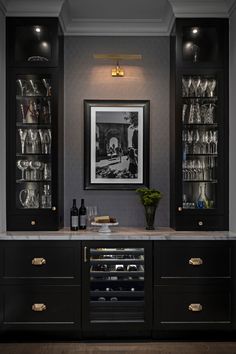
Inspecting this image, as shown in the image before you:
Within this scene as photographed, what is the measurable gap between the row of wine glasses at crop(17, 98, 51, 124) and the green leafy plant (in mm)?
1073

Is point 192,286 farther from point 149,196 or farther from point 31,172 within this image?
point 31,172

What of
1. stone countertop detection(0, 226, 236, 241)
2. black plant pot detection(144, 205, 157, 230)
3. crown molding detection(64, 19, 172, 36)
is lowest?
stone countertop detection(0, 226, 236, 241)

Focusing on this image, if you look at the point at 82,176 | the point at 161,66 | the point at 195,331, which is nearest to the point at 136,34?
the point at 161,66

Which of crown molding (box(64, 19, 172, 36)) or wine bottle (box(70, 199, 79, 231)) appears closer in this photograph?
wine bottle (box(70, 199, 79, 231))

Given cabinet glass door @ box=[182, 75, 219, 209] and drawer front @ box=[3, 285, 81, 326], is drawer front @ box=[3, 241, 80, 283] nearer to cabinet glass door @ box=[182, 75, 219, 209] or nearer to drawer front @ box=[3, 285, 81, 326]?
drawer front @ box=[3, 285, 81, 326]

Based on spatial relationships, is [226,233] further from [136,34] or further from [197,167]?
[136,34]

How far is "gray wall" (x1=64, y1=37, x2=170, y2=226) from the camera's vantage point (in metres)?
4.43

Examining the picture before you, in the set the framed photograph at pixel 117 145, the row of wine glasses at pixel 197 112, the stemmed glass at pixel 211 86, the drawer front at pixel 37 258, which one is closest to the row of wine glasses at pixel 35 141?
the framed photograph at pixel 117 145

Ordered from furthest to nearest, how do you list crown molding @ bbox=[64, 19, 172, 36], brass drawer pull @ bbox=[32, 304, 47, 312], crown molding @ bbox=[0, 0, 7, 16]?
crown molding @ bbox=[64, 19, 172, 36] → crown molding @ bbox=[0, 0, 7, 16] → brass drawer pull @ bbox=[32, 304, 47, 312]

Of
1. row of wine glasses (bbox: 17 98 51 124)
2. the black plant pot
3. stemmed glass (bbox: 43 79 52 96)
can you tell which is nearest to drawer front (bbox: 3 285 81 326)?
the black plant pot

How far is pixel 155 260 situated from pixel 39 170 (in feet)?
4.34

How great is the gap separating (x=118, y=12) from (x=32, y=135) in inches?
53.9

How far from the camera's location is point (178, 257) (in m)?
3.81

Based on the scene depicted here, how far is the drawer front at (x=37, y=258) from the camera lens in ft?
12.4
